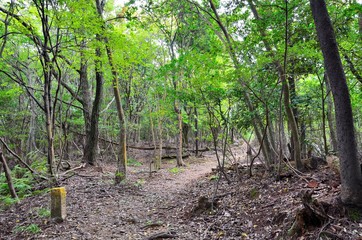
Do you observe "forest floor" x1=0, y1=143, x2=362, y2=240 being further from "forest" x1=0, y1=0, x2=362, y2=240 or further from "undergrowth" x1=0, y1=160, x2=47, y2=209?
"undergrowth" x1=0, y1=160, x2=47, y2=209

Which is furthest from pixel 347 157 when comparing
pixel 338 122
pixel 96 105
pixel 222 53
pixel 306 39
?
pixel 96 105

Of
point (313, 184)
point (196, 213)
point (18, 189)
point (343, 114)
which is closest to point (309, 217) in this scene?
point (343, 114)

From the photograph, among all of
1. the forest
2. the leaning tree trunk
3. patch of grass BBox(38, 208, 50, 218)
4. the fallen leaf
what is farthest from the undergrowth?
the leaning tree trunk

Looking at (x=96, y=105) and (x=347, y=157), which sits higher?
(x=96, y=105)

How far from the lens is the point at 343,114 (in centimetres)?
296

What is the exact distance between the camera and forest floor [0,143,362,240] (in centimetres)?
338

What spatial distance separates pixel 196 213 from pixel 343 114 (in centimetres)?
365

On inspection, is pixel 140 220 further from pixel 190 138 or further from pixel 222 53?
pixel 190 138

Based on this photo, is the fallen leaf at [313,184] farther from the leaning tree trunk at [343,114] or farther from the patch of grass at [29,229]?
the patch of grass at [29,229]

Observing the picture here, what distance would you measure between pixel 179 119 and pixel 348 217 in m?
11.6

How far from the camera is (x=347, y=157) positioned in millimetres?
2963

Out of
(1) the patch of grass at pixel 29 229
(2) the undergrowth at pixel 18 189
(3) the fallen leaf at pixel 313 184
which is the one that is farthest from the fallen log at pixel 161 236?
(2) the undergrowth at pixel 18 189

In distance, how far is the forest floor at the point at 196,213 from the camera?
11.1 ft

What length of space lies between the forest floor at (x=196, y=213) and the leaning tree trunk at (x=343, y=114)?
29cm
